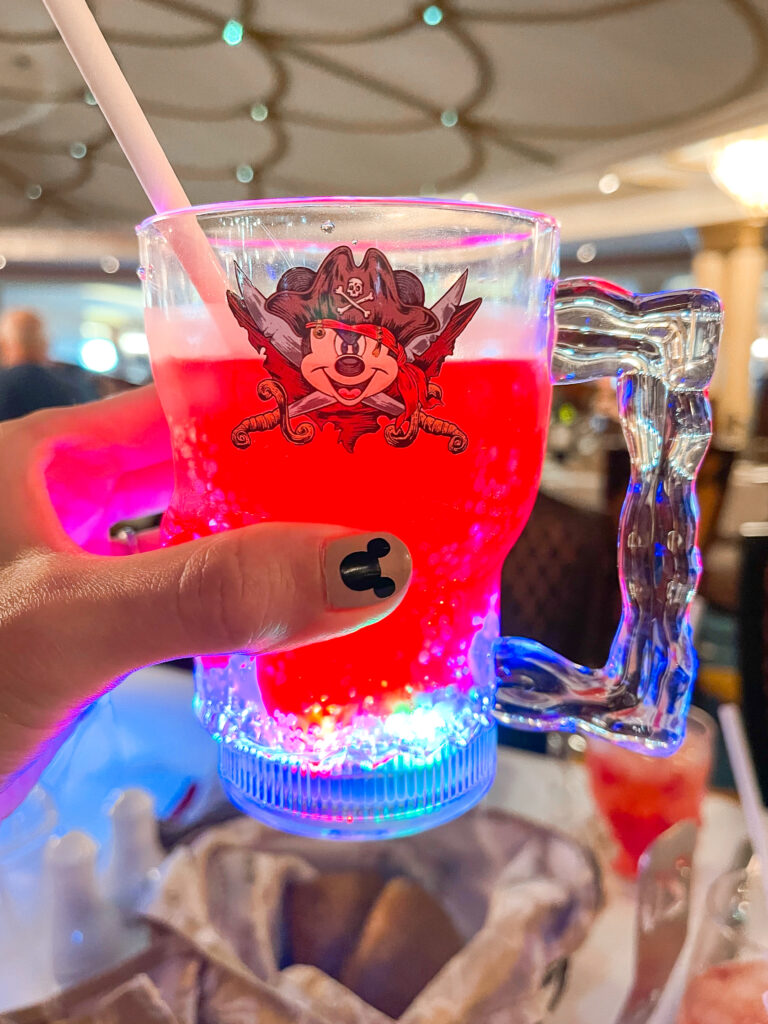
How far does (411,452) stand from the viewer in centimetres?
35

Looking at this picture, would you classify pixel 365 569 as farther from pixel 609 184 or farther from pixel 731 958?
pixel 609 184

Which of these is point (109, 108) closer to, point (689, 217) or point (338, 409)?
point (338, 409)

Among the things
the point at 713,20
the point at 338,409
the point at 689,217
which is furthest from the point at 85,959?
the point at 689,217

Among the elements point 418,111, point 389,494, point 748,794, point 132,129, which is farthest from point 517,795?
point 418,111

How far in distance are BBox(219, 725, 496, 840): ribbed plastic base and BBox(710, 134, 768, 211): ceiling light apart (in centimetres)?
447

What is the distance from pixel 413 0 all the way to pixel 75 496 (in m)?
0.49

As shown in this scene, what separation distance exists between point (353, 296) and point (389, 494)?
92mm

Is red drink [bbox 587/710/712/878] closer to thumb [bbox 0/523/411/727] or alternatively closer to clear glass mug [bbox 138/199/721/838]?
clear glass mug [bbox 138/199/721/838]

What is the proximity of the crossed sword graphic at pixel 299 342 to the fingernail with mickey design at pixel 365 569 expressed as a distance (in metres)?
0.06

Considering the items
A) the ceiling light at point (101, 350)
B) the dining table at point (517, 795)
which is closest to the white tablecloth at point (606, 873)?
the dining table at point (517, 795)

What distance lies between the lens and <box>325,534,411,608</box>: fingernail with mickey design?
328 millimetres

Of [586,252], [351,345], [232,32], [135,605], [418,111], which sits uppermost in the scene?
[586,252]

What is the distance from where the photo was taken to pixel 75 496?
63 cm

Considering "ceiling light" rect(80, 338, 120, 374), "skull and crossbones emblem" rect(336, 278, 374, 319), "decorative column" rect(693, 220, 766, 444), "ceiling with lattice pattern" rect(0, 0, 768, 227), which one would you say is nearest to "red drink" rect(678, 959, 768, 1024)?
"skull and crossbones emblem" rect(336, 278, 374, 319)
